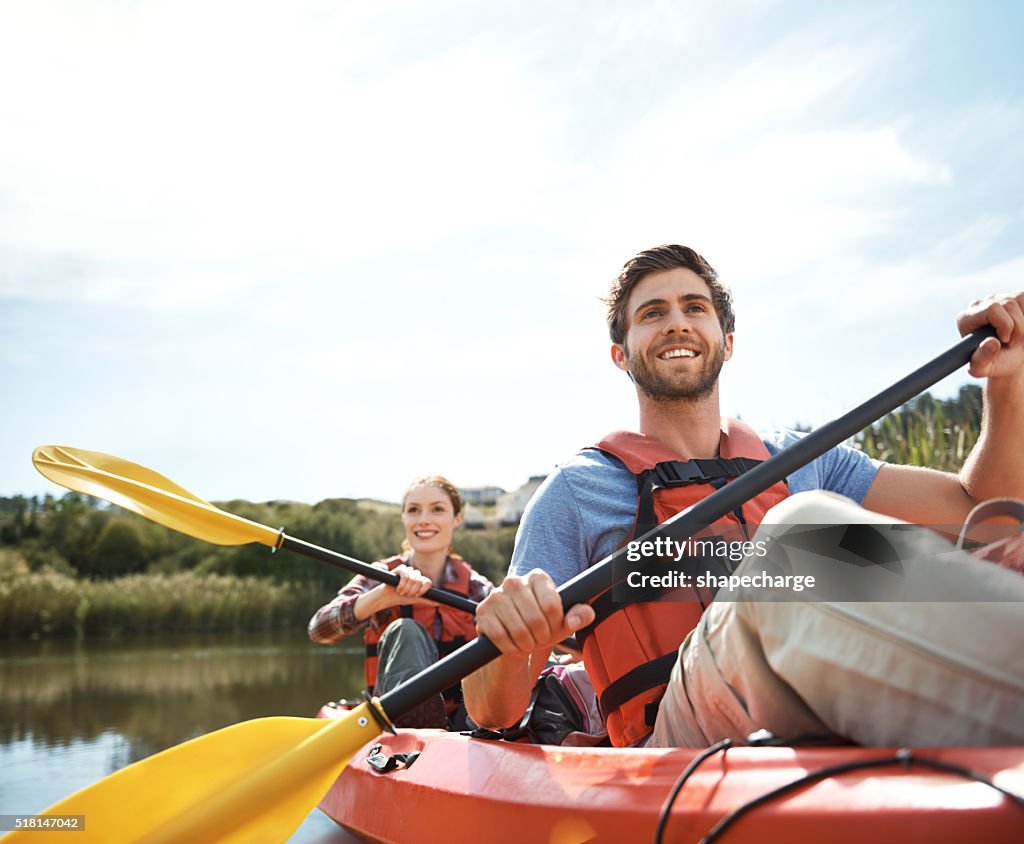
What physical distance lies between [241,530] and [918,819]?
2.30 meters

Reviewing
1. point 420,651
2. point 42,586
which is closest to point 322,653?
point 42,586

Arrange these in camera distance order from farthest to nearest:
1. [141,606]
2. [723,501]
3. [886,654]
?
[141,606], [723,501], [886,654]

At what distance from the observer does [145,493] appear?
2.80 metres

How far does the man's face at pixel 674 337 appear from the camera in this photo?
2.10m

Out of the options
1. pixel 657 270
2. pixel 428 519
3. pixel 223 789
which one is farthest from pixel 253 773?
pixel 428 519

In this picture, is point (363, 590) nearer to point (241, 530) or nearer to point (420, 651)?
point (420, 651)

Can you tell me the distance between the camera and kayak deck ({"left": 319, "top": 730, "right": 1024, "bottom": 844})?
0.93 metres

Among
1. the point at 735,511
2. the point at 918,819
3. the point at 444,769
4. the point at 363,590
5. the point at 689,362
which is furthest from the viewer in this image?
the point at 363,590

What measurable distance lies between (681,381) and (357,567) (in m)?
1.52

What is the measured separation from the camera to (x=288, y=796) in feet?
4.99

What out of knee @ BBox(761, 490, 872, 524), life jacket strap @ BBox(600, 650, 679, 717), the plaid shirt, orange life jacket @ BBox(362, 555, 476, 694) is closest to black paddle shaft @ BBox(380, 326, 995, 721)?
life jacket strap @ BBox(600, 650, 679, 717)

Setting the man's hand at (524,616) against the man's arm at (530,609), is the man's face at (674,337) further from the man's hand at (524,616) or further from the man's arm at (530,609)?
the man's hand at (524,616)

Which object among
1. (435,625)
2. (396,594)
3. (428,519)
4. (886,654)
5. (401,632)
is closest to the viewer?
(886,654)
